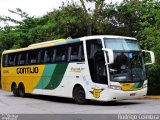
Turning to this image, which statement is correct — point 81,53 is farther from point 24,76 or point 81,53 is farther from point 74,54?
point 24,76

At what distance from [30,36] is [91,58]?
2063cm

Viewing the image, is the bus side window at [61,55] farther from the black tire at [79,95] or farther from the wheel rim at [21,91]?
the wheel rim at [21,91]

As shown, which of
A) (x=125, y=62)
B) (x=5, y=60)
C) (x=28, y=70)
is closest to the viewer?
(x=125, y=62)

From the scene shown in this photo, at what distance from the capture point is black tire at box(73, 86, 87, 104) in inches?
758

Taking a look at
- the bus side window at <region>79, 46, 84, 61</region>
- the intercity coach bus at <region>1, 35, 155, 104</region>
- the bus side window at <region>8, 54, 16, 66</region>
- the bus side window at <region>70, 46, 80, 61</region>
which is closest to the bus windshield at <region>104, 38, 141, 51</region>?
the intercity coach bus at <region>1, 35, 155, 104</region>

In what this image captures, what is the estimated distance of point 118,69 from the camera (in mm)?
17891

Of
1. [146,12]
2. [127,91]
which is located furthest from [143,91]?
[146,12]

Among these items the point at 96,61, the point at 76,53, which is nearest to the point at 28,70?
the point at 76,53

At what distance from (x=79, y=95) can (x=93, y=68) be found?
188 centimetres

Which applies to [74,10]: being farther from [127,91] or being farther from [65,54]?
[127,91]

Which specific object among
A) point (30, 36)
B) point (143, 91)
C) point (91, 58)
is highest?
point (30, 36)

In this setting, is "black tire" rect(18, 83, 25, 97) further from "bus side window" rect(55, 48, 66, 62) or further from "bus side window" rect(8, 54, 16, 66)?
"bus side window" rect(55, 48, 66, 62)

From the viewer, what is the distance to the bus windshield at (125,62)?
58.4 ft

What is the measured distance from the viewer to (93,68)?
18422 mm
